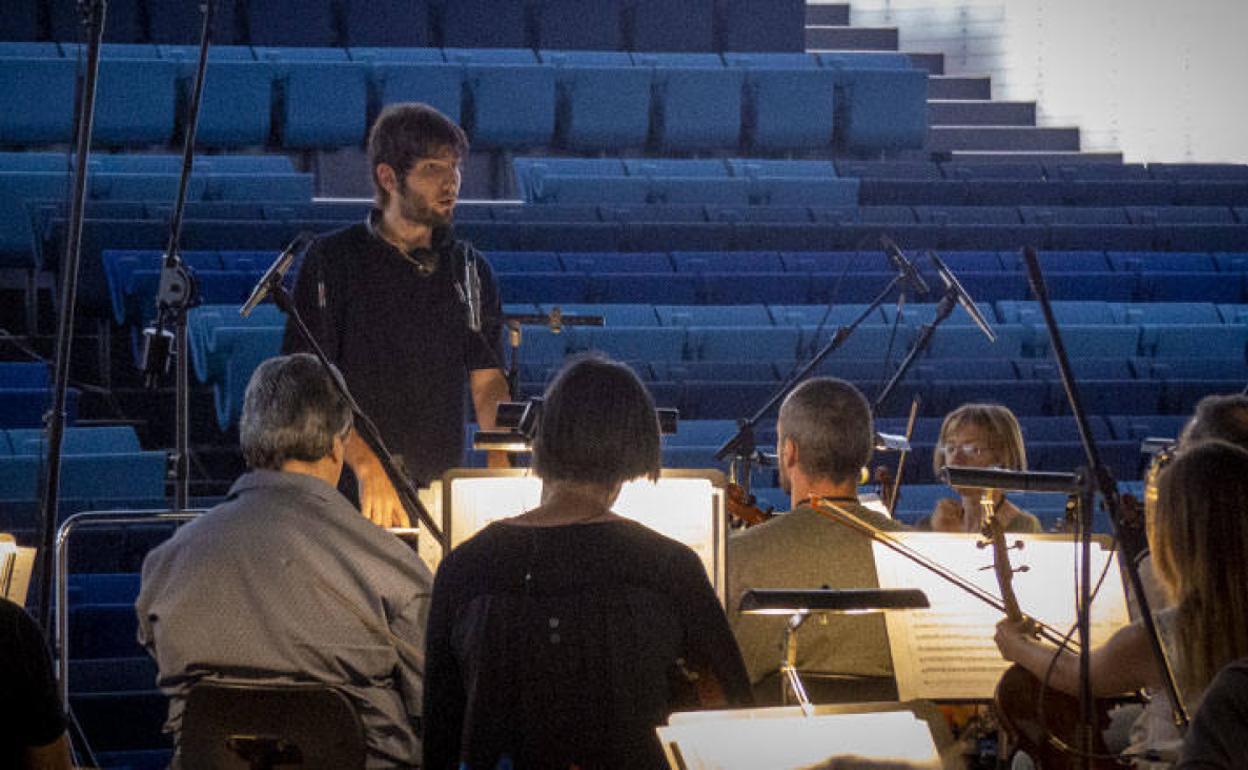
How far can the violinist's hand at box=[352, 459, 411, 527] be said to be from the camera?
9.84 ft

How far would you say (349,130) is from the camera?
8.84 metres

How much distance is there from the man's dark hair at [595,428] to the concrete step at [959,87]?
30.7ft

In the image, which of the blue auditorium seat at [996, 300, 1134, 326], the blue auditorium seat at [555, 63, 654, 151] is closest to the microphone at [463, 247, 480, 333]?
the blue auditorium seat at [996, 300, 1134, 326]

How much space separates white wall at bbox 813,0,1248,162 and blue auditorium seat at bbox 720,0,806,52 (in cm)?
152

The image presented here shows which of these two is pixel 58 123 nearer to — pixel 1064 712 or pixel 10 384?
pixel 10 384

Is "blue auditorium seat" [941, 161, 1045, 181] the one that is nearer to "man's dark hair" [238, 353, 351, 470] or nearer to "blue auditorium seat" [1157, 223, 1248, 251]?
"blue auditorium seat" [1157, 223, 1248, 251]

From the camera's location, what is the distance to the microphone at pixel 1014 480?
2.23 meters

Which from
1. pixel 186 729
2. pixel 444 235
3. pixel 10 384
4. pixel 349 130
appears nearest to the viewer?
pixel 186 729

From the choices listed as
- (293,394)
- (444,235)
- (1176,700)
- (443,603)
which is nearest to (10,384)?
(444,235)

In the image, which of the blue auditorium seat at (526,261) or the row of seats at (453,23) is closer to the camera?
the blue auditorium seat at (526,261)

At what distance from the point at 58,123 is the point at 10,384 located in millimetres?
2348

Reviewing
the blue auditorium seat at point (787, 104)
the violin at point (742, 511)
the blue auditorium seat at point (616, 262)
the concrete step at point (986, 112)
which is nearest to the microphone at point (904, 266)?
the violin at point (742, 511)

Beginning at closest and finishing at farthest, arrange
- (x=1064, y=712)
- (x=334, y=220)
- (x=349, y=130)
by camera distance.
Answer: (x=1064, y=712) → (x=334, y=220) → (x=349, y=130)

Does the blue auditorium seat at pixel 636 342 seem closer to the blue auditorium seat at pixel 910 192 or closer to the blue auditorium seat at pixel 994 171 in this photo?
the blue auditorium seat at pixel 910 192
